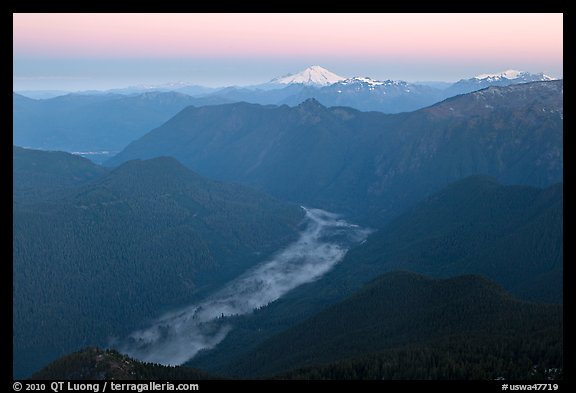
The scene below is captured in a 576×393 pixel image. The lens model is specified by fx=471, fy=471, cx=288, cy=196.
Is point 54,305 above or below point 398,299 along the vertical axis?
below

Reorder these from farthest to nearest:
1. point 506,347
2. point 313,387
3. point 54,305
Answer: point 54,305 → point 506,347 → point 313,387

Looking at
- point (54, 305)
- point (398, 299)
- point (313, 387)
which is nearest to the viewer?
point (313, 387)

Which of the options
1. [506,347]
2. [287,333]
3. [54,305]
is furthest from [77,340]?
[506,347]
